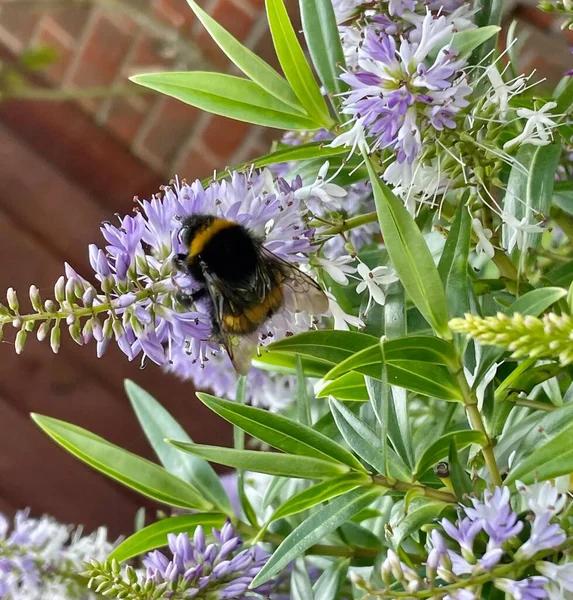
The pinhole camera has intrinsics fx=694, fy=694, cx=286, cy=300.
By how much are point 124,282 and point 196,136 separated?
1.12 m

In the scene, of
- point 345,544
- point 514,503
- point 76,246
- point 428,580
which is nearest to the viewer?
point 428,580

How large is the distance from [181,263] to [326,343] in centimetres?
12

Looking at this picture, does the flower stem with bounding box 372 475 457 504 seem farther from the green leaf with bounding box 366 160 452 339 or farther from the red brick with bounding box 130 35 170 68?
the red brick with bounding box 130 35 170 68

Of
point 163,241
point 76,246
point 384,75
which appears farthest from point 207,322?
point 76,246

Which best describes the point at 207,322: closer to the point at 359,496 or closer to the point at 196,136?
the point at 359,496

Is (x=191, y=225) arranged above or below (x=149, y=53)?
below

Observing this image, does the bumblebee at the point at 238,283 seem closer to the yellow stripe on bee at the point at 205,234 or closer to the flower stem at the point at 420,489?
the yellow stripe on bee at the point at 205,234

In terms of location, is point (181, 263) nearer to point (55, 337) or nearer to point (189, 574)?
point (55, 337)

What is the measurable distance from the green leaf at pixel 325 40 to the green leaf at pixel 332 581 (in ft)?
1.24

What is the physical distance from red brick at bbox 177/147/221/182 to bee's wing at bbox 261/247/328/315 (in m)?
1.04

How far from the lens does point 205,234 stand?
50cm

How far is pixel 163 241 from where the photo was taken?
49 centimetres

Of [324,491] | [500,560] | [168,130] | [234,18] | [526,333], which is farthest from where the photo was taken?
[168,130]

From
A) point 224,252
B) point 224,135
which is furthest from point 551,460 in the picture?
point 224,135
